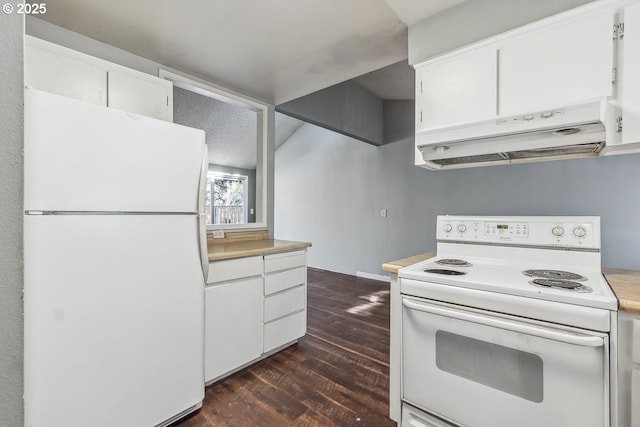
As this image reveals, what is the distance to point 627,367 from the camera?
3.10 ft

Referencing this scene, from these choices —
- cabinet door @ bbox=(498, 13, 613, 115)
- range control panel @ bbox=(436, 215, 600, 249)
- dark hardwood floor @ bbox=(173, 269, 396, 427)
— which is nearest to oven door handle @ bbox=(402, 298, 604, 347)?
range control panel @ bbox=(436, 215, 600, 249)

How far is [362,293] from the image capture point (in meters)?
3.99

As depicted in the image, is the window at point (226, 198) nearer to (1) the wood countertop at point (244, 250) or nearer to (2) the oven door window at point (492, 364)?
(1) the wood countertop at point (244, 250)

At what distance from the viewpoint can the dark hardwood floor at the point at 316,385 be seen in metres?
1.59

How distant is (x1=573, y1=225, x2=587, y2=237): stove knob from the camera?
1.38 meters

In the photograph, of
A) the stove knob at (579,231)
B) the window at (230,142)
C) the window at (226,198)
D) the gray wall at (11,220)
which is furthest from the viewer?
the window at (226,198)

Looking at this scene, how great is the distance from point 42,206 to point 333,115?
3.27 meters

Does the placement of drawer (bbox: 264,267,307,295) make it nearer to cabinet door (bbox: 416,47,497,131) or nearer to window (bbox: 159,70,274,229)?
window (bbox: 159,70,274,229)

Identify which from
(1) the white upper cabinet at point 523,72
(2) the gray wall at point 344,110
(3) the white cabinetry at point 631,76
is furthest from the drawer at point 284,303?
(3) the white cabinetry at point 631,76

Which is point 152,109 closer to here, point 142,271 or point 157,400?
point 142,271

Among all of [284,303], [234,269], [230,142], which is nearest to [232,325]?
[234,269]

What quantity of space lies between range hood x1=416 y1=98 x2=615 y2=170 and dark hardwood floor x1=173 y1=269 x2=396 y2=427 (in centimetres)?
149

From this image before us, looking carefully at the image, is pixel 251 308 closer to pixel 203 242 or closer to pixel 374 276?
pixel 203 242

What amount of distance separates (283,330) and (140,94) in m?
1.99
